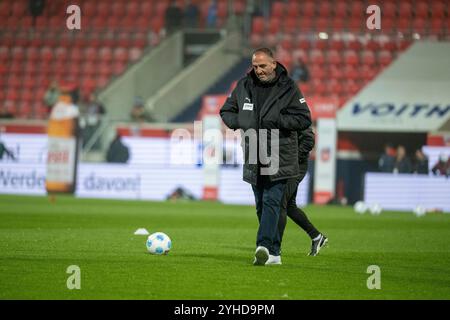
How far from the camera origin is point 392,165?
1065 inches

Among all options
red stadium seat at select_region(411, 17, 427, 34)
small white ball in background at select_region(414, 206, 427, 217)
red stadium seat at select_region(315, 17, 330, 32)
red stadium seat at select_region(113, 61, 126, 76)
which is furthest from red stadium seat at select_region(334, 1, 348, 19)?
small white ball in background at select_region(414, 206, 427, 217)

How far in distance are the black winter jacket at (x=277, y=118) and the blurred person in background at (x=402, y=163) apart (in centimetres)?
1616

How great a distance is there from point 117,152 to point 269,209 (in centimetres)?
1780

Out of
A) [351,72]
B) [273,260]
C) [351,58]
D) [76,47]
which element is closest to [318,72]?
[351,72]

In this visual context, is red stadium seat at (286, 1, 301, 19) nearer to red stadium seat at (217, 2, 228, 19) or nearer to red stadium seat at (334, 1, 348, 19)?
red stadium seat at (334, 1, 348, 19)

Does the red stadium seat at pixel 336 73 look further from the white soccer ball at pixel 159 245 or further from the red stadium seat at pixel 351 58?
the white soccer ball at pixel 159 245

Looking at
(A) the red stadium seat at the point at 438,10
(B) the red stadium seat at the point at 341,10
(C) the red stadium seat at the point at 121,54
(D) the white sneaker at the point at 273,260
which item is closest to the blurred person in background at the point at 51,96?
(C) the red stadium seat at the point at 121,54

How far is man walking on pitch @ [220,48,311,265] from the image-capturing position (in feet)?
35.8

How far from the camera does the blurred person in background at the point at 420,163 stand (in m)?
26.8

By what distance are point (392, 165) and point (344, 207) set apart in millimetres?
1675
